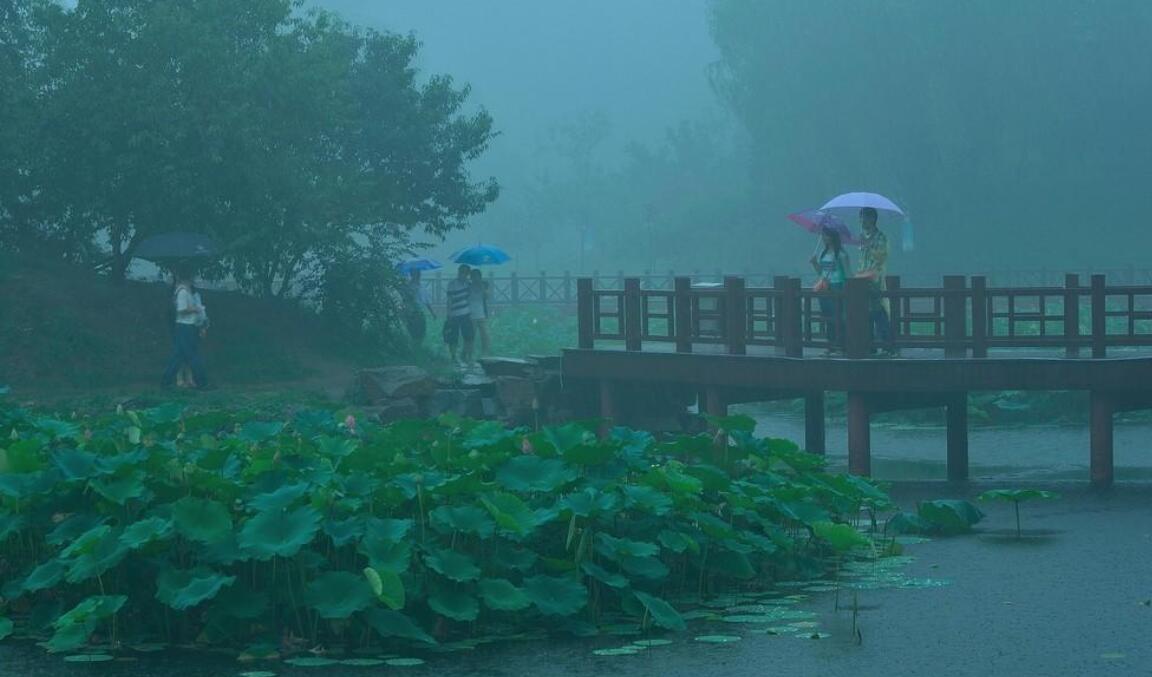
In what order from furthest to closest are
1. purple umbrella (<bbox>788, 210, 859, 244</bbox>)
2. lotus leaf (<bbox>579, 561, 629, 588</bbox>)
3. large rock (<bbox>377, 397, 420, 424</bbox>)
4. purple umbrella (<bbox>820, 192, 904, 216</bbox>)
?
large rock (<bbox>377, 397, 420, 424</bbox>) < purple umbrella (<bbox>788, 210, 859, 244</bbox>) < purple umbrella (<bbox>820, 192, 904, 216</bbox>) < lotus leaf (<bbox>579, 561, 629, 588</bbox>)

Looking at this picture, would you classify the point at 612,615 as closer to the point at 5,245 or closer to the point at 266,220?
the point at 266,220

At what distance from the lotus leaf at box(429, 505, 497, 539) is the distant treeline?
567 inches

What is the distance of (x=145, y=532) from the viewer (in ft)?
23.8

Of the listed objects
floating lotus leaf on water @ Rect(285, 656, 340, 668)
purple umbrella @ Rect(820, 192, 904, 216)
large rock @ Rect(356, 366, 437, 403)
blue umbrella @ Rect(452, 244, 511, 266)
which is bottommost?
floating lotus leaf on water @ Rect(285, 656, 340, 668)

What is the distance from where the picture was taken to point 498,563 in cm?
774

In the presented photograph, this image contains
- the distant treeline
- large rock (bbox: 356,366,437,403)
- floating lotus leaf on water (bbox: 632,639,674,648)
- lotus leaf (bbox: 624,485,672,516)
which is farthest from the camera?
the distant treeline

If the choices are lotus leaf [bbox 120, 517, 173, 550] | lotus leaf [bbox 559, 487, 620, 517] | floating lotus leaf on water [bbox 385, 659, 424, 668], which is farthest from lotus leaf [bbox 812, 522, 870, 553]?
lotus leaf [bbox 120, 517, 173, 550]

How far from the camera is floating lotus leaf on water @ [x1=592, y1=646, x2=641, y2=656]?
727 cm

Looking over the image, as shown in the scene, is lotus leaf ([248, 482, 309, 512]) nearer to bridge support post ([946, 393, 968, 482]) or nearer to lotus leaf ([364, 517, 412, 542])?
lotus leaf ([364, 517, 412, 542])

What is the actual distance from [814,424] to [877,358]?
7.92 ft

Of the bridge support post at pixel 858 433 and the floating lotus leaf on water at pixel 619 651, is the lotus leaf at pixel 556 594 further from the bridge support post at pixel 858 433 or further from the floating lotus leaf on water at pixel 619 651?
the bridge support post at pixel 858 433

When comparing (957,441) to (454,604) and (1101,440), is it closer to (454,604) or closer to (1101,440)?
(1101,440)

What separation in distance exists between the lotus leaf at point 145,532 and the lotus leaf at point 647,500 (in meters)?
2.21

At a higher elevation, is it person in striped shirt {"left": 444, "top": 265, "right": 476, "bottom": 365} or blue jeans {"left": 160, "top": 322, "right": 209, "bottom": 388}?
person in striped shirt {"left": 444, "top": 265, "right": 476, "bottom": 365}
